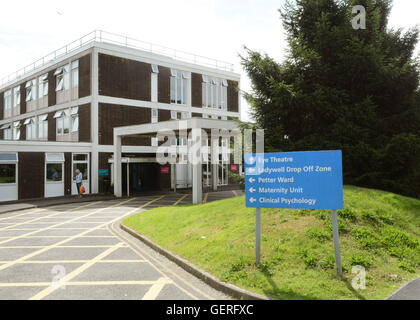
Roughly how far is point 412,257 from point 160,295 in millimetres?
4825

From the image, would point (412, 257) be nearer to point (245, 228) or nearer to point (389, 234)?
point (389, 234)

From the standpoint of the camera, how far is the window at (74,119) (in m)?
26.6

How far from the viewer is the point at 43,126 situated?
31.1 meters

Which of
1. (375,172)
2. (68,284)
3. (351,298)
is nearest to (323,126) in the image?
(375,172)

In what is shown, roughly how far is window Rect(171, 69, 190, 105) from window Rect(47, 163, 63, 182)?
1125 centimetres

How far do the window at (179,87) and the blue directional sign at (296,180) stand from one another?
965 inches

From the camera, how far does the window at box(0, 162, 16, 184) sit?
20.5m

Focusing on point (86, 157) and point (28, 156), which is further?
point (86, 157)

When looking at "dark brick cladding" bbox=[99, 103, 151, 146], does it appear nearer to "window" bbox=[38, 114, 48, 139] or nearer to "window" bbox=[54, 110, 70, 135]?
"window" bbox=[54, 110, 70, 135]

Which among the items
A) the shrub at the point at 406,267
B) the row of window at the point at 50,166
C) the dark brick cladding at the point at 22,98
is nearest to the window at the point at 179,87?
A: the row of window at the point at 50,166

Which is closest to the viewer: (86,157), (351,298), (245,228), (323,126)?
(351,298)

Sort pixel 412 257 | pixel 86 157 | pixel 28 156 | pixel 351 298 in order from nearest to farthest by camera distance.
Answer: pixel 351 298, pixel 412 257, pixel 28 156, pixel 86 157

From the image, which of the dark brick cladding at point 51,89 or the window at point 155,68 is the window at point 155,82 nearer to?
the window at point 155,68

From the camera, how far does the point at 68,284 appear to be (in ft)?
20.5
